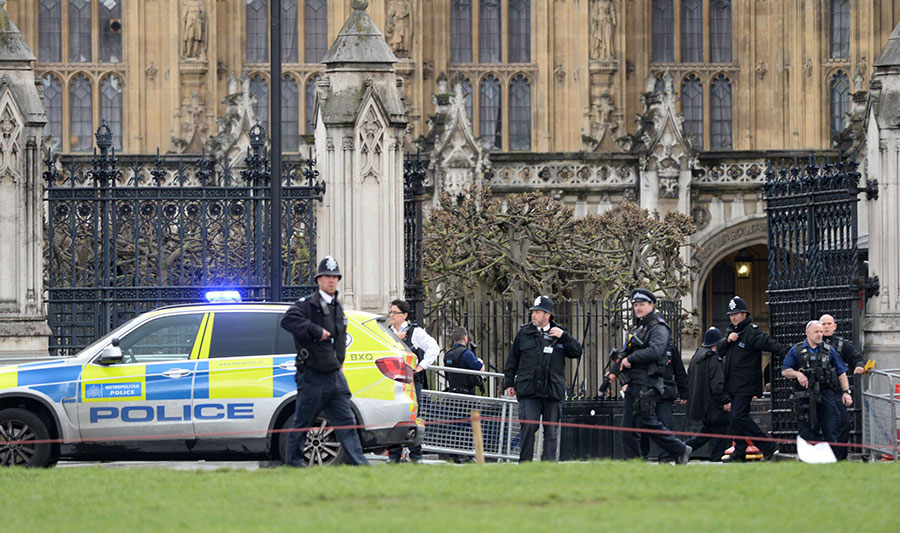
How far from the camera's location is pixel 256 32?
1781 inches

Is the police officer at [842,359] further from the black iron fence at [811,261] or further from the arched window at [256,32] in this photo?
the arched window at [256,32]

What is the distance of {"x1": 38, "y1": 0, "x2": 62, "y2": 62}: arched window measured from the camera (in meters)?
45.2

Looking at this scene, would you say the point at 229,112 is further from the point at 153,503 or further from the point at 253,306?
the point at 153,503

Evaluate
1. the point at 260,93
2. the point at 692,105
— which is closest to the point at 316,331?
the point at 260,93

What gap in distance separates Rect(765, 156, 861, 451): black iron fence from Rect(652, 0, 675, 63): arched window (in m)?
28.0

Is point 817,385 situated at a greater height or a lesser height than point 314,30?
lesser

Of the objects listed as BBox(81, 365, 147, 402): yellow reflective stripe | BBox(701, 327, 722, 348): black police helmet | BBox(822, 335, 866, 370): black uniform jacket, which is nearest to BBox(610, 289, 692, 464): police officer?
BBox(822, 335, 866, 370): black uniform jacket

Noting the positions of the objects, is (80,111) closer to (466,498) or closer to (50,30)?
(50,30)

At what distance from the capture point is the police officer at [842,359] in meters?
16.4

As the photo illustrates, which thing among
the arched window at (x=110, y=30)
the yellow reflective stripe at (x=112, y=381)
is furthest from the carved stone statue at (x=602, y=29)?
the yellow reflective stripe at (x=112, y=381)

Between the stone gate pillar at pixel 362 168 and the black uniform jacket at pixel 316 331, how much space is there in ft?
14.0

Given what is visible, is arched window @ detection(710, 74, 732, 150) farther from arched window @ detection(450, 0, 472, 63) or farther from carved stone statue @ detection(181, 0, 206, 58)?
carved stone statue @ detection(181, 0, 206, 58)

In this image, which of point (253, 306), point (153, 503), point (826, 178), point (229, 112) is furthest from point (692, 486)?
point (229, 112)

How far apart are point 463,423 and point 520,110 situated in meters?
29.4
